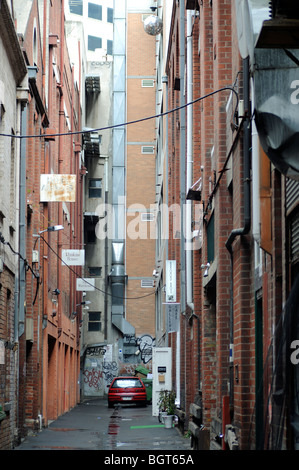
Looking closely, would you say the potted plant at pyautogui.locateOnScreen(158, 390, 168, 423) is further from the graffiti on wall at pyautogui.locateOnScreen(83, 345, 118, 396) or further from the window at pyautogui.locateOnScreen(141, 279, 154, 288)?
the window at pyautogui.locateOnScreen(141, 279, 154, 288)

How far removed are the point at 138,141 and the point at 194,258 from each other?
108 feet

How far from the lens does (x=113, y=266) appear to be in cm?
4831

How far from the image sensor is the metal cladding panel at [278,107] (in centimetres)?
620

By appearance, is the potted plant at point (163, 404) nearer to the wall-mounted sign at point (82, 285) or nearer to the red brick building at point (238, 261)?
the red brick building at point (238, 261)

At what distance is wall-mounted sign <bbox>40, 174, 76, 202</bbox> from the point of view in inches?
834

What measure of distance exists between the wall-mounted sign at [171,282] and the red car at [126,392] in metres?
13.4

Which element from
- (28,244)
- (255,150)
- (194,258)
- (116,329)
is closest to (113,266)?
(116,329)

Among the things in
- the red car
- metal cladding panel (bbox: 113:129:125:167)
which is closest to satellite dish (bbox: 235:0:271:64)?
the red car

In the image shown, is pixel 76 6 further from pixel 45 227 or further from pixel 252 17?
pixel 252 17

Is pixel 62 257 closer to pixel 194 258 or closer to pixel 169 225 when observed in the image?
pixel 169 225

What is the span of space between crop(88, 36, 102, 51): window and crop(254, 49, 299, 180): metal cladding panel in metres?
52.2

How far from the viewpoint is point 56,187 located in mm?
21359

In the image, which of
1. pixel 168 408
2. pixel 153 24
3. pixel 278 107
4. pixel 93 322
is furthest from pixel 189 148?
pixel 93 322

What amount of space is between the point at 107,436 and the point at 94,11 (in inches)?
1755
